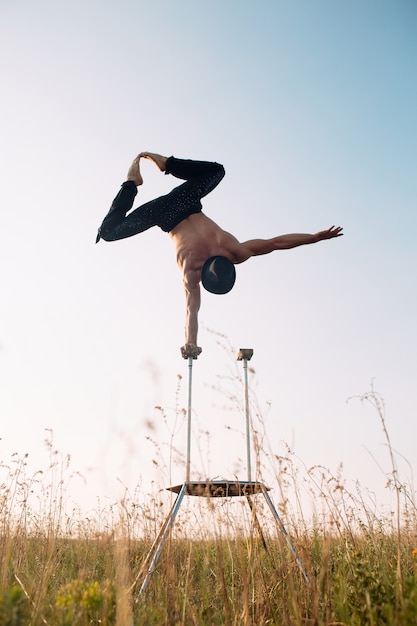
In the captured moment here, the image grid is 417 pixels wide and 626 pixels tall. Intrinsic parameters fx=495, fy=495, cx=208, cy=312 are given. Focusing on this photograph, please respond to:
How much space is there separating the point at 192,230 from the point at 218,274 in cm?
54

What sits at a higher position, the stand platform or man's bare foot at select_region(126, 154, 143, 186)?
man's bare foot at select_region(126, 154, 143, 186)

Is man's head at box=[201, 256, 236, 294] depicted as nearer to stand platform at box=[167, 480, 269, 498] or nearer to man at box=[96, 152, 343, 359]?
man at box=[96, 152, 343, 359]

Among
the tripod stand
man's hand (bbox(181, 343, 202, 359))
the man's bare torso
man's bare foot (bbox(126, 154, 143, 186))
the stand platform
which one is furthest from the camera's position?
man's bare foot (bbox(126, 154, 143, 186))

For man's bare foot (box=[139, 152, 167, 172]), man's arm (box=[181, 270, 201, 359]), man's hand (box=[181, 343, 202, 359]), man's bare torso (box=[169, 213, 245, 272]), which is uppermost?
man's bare foot (box=[139, 152, 167, 172])

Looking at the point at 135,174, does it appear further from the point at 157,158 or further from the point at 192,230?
the point at 192,230

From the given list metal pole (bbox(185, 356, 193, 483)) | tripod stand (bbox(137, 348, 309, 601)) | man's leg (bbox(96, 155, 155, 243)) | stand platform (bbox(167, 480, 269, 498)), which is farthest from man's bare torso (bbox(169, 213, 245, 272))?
Result: stand platform (bbox(167, 480, 269, 498))

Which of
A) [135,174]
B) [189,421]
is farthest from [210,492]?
[135,174]

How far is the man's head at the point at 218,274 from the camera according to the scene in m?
4.73

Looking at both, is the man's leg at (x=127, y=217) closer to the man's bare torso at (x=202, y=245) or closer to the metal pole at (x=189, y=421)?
the man's bare torso at (x=202, y=245)

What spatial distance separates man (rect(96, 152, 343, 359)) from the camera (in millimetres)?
4789

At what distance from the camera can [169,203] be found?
5.02 meters

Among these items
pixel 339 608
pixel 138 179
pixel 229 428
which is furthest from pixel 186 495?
pixel 138 179

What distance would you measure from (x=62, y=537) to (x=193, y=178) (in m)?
4.19

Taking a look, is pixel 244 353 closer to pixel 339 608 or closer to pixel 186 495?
pixel 186 495
